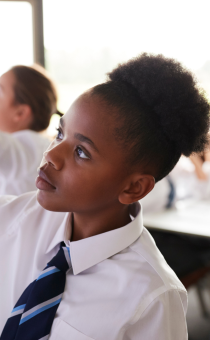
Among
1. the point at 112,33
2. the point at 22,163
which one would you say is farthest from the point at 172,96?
the point at 112,33

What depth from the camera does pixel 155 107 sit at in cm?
79

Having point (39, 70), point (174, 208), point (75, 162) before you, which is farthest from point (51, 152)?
point (174, 208)

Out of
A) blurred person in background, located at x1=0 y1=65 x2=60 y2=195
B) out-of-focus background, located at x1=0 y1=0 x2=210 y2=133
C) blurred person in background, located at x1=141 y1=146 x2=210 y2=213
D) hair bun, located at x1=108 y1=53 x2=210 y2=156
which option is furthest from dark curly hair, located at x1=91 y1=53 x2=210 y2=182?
out-of-focus background, located at x1=0 y1=0 x2=210 y2=133

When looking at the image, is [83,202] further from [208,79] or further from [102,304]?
[208,79]

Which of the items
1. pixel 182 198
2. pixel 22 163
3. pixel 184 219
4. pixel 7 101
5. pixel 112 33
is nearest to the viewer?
pixel 22 163

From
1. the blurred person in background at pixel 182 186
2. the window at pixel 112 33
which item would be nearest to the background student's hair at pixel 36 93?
the blurred person in background at pixel 182 186

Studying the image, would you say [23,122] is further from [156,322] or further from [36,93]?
[156,322]

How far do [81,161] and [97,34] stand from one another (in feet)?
8.45

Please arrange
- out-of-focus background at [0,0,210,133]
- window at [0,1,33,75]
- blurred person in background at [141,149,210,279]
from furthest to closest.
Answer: out-of-focus background at [0,0,210,133] < window at [0,1,33,75] < blurred person in background at [141,149,210,279]

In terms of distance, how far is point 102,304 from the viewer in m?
0.76

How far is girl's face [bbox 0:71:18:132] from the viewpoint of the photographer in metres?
1.62

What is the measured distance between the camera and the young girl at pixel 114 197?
75 cm

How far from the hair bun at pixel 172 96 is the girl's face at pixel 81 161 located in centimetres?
11

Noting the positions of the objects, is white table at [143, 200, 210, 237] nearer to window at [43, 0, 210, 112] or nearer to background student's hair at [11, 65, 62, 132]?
background student's hair at [11, 65, 62, 132]
